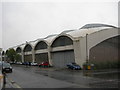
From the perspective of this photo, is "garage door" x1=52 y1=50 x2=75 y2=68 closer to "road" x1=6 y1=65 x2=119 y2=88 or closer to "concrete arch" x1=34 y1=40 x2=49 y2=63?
"concrete arch" x1=34 y1=40 x2=49 y2=63

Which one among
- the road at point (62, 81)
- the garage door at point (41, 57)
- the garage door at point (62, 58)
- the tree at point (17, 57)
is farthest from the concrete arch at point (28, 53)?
the road at point (62, 81)

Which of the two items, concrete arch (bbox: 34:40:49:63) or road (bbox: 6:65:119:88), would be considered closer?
road (bbox: 6:65:119:88)

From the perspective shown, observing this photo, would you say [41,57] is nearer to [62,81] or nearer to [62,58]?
[62,58]

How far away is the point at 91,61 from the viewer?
4838 cm

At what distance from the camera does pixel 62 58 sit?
2292 inches

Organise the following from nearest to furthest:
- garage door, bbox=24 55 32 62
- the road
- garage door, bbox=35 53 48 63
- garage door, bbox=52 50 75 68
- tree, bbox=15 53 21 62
Answer: the road < garage door, bbox=52 50 75 68 < garage door, bbox=35 53 48 63 < garage door, bbox=24 55 32 62 < tree, bbox=15 53 21 62

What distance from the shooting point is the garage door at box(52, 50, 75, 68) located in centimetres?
5440

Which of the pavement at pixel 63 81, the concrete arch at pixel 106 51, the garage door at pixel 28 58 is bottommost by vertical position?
the pavement at pixel 63 81

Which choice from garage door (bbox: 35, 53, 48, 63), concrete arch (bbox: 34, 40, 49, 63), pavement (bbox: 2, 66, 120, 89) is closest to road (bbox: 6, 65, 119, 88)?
pavement (bbox: 2, 66, 120, 89)

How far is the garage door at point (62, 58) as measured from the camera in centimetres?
5440

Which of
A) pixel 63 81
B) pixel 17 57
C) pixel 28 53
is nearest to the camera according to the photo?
pixel 63 81

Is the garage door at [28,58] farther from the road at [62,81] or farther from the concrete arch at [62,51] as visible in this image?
the road at [62,81]

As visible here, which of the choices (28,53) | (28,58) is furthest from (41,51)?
(28,58)

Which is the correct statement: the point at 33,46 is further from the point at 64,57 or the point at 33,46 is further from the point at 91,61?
the point at 91,61
